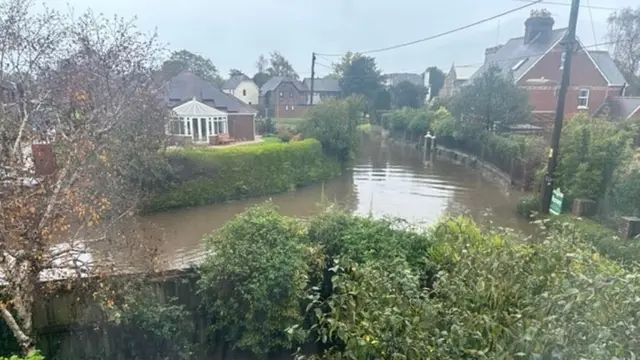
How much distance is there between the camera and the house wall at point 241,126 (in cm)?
2562

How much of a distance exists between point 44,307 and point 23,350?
25.1 inches

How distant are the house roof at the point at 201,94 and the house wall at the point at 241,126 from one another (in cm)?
38

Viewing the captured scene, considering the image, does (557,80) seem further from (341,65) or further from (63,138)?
(341,65)

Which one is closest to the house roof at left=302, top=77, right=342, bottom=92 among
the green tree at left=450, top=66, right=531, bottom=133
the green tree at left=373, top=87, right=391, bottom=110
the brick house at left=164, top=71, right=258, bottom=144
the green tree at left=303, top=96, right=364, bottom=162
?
the green tree at left=373, top=87, right=391, bottom=110

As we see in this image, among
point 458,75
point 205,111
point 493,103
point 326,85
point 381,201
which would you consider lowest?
point 381,201

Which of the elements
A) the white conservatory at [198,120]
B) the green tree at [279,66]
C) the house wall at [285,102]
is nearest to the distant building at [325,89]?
the house wall at [285,102]

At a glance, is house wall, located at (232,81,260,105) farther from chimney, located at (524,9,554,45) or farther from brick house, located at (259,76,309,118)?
chimney, located at (524,9,554,45)

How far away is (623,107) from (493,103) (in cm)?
980

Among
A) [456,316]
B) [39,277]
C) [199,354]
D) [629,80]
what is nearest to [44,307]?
[39,277]

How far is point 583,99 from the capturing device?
27.6m

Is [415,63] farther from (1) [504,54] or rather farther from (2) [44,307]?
(2) [44,307]

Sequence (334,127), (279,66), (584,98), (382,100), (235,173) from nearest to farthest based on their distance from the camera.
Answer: (235,173)
(334,127)
(584,98)
(382,100)
(279,66)

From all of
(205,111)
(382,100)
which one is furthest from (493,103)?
(382,100)

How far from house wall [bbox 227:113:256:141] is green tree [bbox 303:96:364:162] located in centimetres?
635
